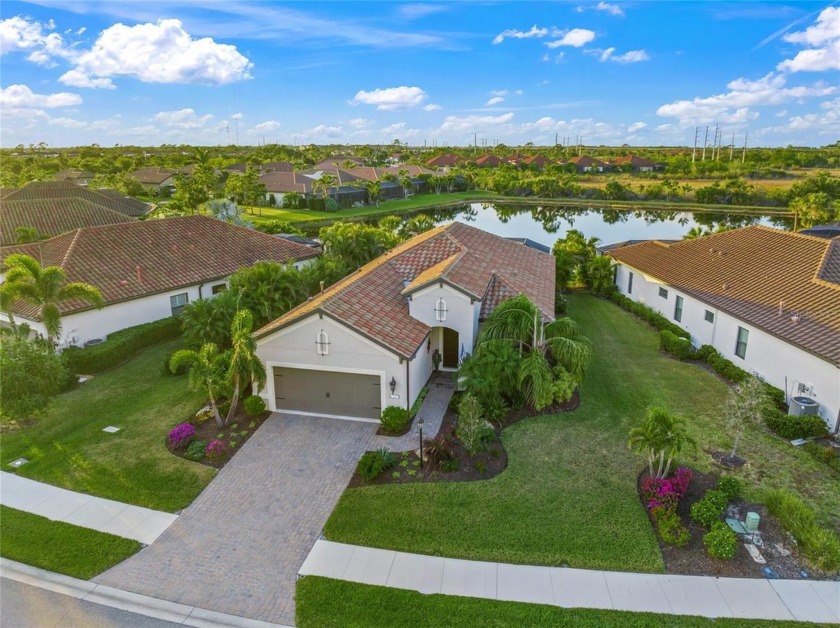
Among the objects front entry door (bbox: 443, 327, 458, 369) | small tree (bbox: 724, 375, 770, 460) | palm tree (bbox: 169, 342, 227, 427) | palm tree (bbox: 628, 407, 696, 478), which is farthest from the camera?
front entry door (bbox: 443, 327, 458, 369)

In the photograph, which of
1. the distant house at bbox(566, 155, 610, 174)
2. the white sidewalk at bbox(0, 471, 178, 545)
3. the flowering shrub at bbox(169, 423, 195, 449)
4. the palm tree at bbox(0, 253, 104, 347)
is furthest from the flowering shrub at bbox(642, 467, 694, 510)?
the distant house at bbox(566, 155, 610, 174)

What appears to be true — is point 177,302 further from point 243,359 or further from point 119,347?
point 243,359

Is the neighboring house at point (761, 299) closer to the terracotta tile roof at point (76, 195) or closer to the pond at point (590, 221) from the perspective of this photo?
the pond at point (590, 221)

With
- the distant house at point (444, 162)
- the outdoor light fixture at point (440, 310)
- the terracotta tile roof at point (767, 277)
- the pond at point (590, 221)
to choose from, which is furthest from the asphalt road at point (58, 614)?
the distant house at point (444, 162)

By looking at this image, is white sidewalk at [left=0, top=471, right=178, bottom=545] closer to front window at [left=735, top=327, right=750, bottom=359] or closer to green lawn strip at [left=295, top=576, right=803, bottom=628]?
green lawn strip at [left=295, top=576, right=803, bottom=628]

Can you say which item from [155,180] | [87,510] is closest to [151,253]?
[87,510]
